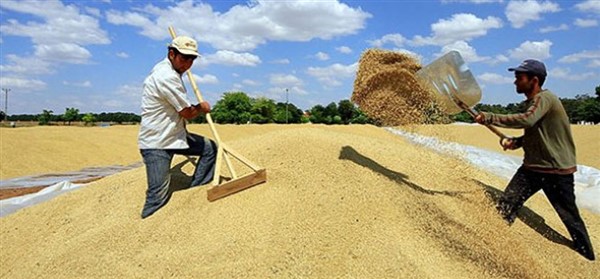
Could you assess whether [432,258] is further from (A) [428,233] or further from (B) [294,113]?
(B) [294,113]

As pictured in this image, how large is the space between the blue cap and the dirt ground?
1.88 feet

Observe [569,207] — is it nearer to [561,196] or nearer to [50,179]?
[561,196]

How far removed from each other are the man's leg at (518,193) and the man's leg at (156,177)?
211cm

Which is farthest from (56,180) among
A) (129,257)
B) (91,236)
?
(129,257)

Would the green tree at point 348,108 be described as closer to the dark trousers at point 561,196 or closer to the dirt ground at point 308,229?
the dirt ground at point 308,229

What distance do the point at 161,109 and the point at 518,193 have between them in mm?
2257

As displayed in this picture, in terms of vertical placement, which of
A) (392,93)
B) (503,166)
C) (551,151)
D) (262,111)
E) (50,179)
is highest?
(392,93)

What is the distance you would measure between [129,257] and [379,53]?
6.31 ft

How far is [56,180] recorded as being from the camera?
276 inches

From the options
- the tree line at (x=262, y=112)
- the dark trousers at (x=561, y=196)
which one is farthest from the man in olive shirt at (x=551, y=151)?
the tree line at (x=262, y=112)

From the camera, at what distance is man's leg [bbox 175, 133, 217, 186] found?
3.10 meters

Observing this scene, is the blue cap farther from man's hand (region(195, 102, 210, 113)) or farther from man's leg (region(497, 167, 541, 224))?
man's hand (region(195, 102, 210, 113))

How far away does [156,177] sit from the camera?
9.39 feet

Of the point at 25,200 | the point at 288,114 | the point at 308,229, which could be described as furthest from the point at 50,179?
the point at 288,114
